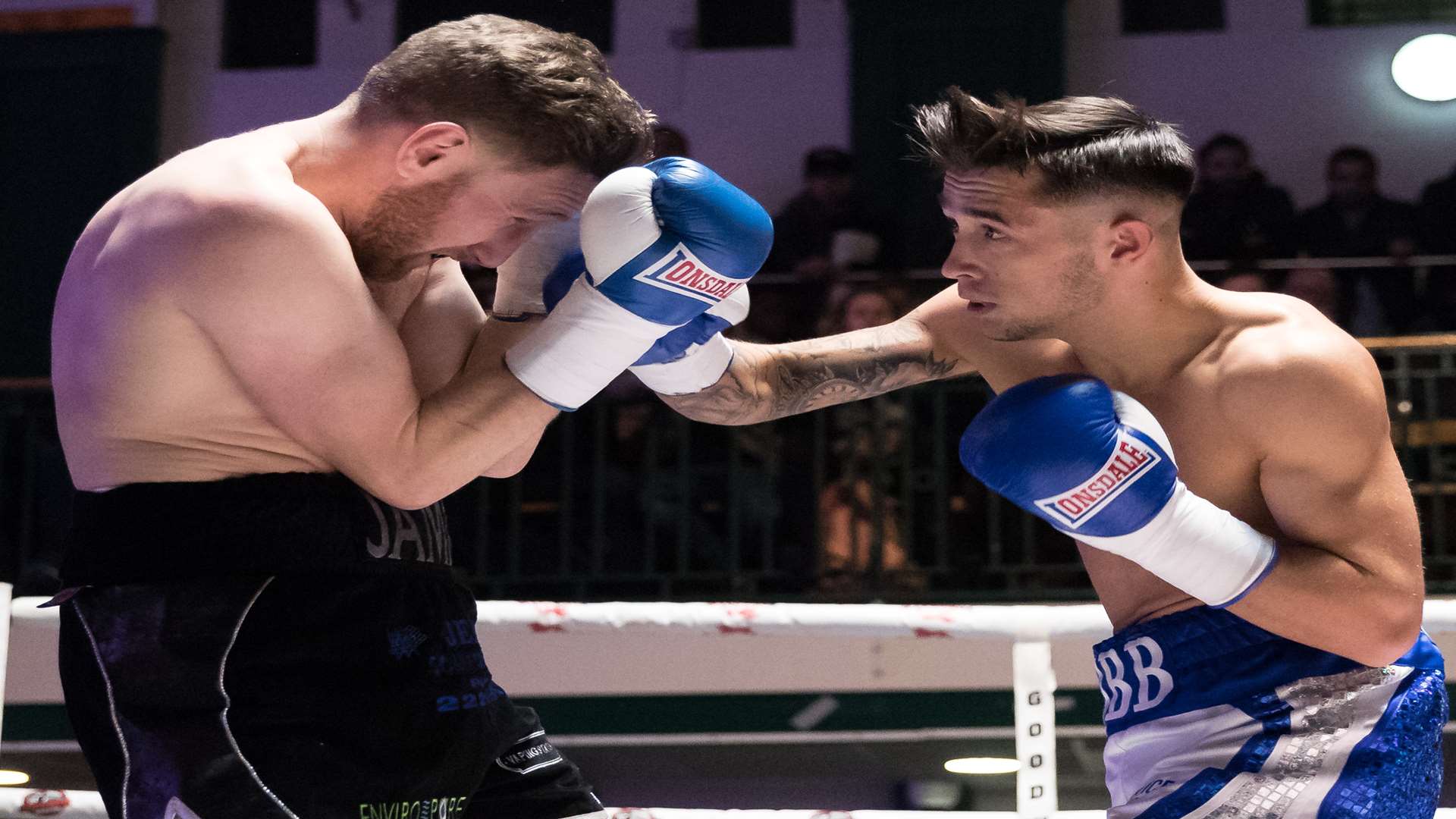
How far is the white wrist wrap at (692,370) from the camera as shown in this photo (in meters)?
1.72

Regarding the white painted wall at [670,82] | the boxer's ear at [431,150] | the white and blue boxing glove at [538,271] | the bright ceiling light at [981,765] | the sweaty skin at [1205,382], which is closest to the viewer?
the boxer's ear at [431,150]

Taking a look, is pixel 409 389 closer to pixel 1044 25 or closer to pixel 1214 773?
pixel 1214 773

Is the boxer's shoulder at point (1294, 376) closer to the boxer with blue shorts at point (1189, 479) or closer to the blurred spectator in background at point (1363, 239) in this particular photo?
the boxer with blue shorts at point (1189, 479)

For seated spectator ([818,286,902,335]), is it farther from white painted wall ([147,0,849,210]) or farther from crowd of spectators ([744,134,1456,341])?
white painted wall ([147,0,849,210])

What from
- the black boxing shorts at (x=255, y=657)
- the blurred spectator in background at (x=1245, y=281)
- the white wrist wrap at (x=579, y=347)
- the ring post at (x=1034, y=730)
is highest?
the blurred spectator in background at (x=1245, y=281)

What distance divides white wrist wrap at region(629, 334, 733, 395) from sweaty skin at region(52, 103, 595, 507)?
0.36 meters

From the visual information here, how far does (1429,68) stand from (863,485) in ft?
11.2

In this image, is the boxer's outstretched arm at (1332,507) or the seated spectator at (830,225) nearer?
the boxer's outstretched arm at (1332,507)

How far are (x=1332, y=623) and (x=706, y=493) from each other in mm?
3270

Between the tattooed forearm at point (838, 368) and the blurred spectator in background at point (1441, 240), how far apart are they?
3.41 m

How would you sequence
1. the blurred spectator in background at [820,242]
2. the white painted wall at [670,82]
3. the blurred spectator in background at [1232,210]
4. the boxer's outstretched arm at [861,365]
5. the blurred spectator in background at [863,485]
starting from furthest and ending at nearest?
the white painted wall at [670,82]
the blurred spectator in background at [1232,210]
the blurred spectator in background at [820,242]
the blurred spectator in background at [863,485]
the boxer's outstretched arm at [861,365]

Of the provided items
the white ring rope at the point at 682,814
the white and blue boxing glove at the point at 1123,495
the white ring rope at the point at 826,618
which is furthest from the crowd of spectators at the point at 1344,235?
the white and blue boxing glove at the point at 1123,495

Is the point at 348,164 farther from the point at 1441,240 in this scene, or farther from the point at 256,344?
the point at 1441,240

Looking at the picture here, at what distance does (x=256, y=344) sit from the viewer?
1.23 meters
